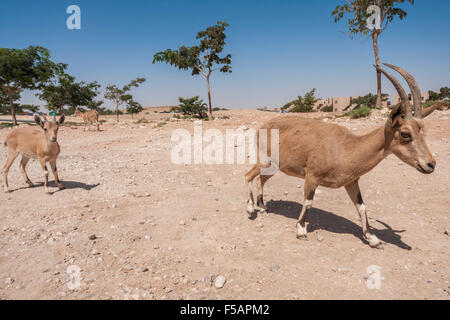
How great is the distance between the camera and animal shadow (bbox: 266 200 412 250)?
4.13m

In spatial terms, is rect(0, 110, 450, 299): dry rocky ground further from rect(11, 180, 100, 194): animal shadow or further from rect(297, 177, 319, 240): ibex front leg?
rect(297, 177, 319, 240): ibex front leg

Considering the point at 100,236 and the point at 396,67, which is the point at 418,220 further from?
the point at 100,236

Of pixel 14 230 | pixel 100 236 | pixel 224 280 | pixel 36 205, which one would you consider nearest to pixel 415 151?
pixel 224 280

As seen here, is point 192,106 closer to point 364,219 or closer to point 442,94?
point 364,219

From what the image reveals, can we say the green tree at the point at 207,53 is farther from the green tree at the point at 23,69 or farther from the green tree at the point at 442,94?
the green tree at the point at 442,94

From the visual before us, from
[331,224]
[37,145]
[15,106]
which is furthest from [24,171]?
[15,106]

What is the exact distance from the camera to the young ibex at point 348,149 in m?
3.12

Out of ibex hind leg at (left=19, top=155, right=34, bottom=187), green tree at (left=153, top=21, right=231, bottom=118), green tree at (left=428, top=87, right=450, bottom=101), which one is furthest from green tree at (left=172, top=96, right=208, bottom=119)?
green tree at (left=428, top=87, right=450, bottom=101)

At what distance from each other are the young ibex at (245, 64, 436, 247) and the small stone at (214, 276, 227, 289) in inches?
66.0

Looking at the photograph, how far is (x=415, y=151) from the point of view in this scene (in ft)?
10.2

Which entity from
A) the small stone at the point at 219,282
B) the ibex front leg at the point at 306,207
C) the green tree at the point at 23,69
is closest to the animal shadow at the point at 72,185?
the small stone at the point at 219,282

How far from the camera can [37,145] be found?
6.42m

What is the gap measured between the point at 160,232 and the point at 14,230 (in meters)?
2.48

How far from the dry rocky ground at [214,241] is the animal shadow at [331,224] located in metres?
0.03
